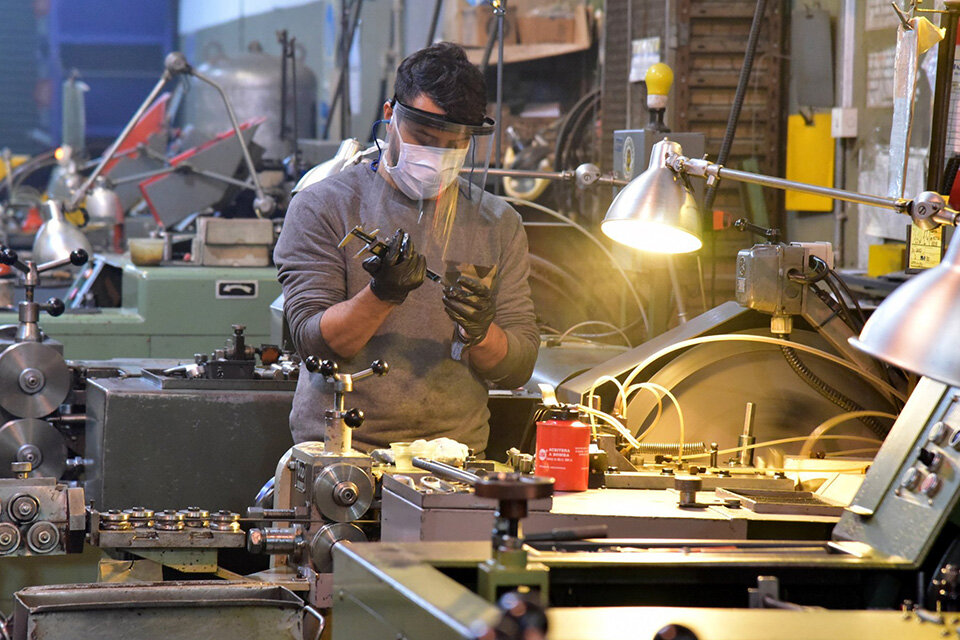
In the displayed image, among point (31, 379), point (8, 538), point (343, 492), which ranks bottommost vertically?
point (8, 538)

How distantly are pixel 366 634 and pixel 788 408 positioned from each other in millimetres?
1284

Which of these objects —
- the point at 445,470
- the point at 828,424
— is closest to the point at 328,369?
the point at 445,470

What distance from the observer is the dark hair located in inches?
95.6

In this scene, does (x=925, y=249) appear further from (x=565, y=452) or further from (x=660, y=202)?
(x=565, y=452)

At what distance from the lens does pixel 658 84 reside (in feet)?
10.3

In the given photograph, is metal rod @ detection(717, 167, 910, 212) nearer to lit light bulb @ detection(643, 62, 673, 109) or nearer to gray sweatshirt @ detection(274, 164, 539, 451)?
gray sweatshirt @ detection(274, 164, 539, 451)

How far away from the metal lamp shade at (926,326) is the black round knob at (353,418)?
1146 mm

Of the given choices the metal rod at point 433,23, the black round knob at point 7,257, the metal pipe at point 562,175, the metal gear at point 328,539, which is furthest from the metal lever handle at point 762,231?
the metal rod at point 433,23

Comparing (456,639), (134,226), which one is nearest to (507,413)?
(456,639)

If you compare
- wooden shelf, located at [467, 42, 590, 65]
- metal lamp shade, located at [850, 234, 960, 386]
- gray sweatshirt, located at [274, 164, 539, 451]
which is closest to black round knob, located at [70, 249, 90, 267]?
gray sweatshirt, located at [274, 164, 539, 451]

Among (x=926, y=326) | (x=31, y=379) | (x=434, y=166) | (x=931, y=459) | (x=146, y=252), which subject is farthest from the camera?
(x=146, y=252)

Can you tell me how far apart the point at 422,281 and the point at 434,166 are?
0.76 ft

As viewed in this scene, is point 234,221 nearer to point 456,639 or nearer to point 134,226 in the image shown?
point 134,226

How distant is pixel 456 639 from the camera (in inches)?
46.8
